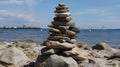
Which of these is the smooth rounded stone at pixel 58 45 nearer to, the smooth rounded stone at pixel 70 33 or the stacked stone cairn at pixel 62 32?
the stacked stone cairn at pixel 62 32

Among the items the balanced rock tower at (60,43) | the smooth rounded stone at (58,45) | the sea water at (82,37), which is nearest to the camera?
the balanced rock tower at (60,43)

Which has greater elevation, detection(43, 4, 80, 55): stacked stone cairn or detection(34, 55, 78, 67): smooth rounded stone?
detection(43, 4, 80, 55): stacked stone cairn

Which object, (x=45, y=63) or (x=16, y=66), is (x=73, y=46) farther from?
(x=16, y=66)

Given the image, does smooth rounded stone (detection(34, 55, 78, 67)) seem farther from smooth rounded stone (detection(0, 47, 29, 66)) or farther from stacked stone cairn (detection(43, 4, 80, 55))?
smooth rounded stone (detection(0, 47, 29, 66))

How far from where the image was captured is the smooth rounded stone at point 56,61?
1903cm

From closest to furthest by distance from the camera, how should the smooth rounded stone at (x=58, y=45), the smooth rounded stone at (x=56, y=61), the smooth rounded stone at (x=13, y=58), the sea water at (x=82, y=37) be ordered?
the smooth rounded stone at (x=56, y=61) < the smooth rounded stone at (x=58, y=45) < the smooth rounded stone at (x=13, y=58) < the sea water at (x=82, y=37)

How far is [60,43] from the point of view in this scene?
19719 mm

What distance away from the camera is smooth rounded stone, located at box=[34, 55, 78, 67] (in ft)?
62.4

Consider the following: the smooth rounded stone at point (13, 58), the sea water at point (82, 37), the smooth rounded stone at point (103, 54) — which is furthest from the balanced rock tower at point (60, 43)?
the sea water at point (82, 37)

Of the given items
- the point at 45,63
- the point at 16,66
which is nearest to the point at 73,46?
the point at 45,63

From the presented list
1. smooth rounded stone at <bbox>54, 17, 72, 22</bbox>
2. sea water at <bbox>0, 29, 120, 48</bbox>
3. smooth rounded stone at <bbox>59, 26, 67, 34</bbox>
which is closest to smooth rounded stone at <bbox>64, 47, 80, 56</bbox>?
smooth rounded stone at <bbox>59, 26, 67, 34</bbox>

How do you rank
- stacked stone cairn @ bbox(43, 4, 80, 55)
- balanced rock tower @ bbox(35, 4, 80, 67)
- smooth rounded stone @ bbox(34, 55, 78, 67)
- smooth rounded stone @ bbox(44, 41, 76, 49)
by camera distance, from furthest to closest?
stacked stone cairn @ bbox(43, 4, 80, 55)
smooth rounded stone @ bbox(44, 41, 76, 49)
balanced rock tower @ bbox(35, 4, 80, 67)
smooth rounded stone @ bbox(34, 55, 78, 67)

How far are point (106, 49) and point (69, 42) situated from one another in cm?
1141

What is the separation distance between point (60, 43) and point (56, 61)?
3.37 ft
